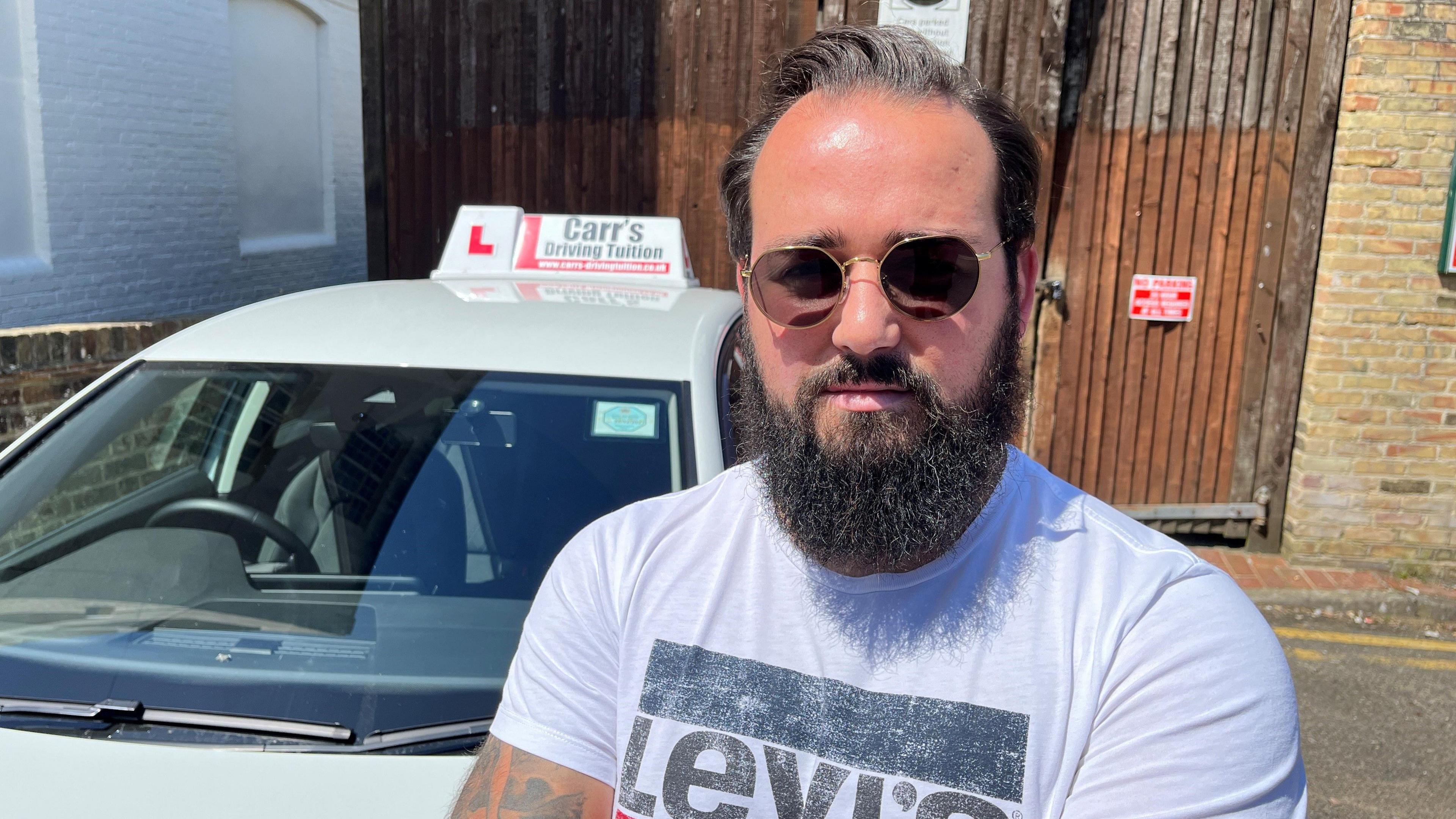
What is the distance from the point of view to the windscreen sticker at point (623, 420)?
225cm

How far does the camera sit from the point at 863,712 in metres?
1.15

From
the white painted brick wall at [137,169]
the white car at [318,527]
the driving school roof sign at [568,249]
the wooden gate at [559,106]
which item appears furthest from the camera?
the white painted brick wall at [137,169]

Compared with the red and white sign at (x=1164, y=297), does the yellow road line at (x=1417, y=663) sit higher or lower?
lower

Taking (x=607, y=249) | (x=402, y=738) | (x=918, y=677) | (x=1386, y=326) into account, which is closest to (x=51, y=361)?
(x=607, y=249)

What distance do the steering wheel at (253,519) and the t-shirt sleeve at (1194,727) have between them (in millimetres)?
1827

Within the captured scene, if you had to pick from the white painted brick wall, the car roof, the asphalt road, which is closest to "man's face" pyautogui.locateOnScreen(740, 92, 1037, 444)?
the car roof

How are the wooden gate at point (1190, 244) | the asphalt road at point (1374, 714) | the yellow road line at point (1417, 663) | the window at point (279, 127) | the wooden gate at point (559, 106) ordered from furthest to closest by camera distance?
the window at point (279, 127) → the wooden gate at point (559, 106) → the wooden gate at point (1190, 244) → the yellow road line at point (1417, 663) → the asphalt road at point (1374, 714)

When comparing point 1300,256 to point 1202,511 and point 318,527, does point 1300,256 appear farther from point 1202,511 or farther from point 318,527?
point 318,527

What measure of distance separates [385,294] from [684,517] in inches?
66.7

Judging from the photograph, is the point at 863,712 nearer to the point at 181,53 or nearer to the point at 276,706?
the point at 276,706

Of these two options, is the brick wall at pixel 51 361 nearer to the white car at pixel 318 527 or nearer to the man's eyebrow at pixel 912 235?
the white car at pixel 318 527

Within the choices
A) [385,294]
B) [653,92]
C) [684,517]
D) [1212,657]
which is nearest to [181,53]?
[653,92]

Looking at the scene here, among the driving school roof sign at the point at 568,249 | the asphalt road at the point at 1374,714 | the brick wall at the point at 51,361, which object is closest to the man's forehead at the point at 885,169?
the driving school roof sign at the point at 568,249

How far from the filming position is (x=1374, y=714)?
4133mm
